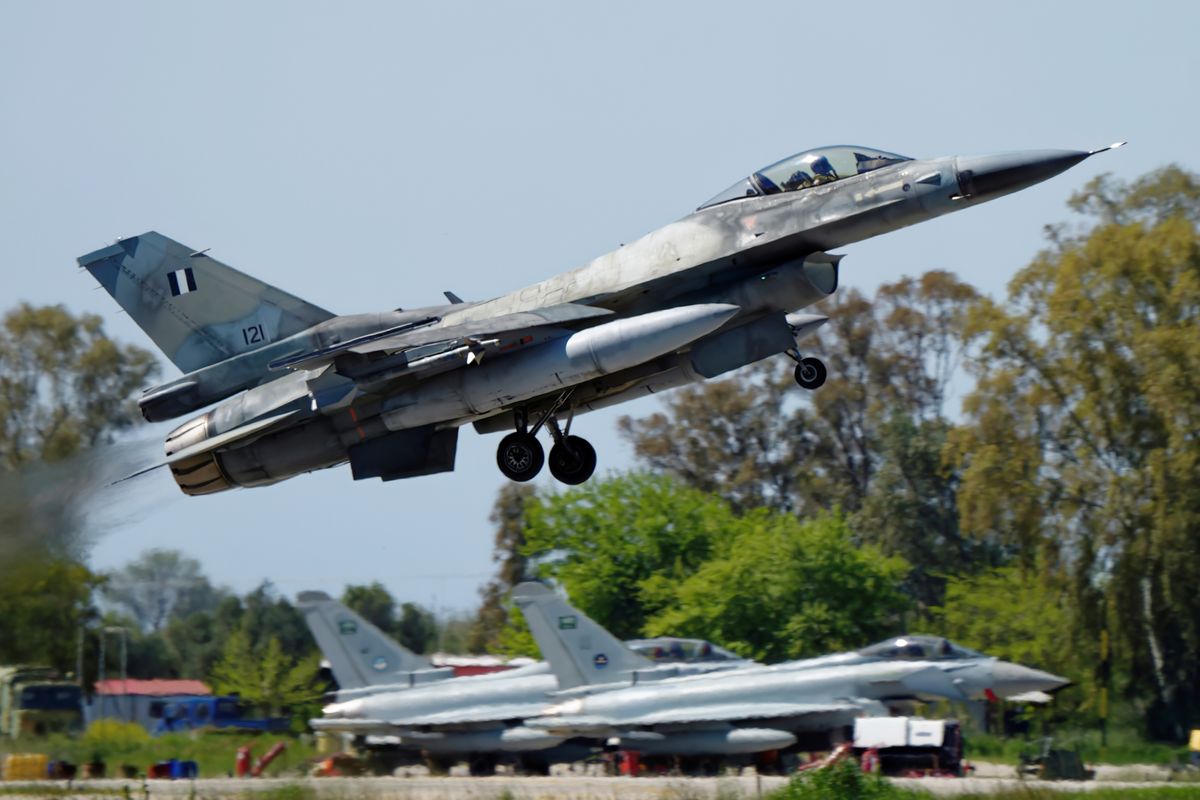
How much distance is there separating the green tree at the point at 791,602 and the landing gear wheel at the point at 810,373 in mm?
20876

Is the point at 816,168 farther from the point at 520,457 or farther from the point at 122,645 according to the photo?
the point at 122,645

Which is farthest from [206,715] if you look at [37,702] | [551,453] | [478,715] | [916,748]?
[551,453]

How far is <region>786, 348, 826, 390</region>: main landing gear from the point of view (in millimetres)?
17125

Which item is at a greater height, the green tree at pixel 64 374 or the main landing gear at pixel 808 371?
the green tree at pixel 64 374

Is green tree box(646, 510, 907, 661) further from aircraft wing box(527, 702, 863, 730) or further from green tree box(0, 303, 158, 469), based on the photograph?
green tree box(0, 303, 158, 469)

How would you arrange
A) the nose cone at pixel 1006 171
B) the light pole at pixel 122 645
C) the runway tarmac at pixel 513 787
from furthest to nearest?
the light pole at pixel 122 645 → the runway tarmac at pixel 513 787 → the nose cone at pixel 1006 171

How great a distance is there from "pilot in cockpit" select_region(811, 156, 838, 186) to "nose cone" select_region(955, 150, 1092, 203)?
1329 millimetres

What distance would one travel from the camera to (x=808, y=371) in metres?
17.2

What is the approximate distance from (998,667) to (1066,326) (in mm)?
12978

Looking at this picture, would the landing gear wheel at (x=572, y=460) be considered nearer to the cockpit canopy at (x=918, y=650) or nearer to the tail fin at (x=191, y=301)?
the tail fin at (x=191, y=301)

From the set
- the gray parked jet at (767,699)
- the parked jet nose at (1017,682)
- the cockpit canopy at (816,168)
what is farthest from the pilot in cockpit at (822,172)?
the parked jet nose at (1017,682)

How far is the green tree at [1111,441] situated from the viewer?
36375mm

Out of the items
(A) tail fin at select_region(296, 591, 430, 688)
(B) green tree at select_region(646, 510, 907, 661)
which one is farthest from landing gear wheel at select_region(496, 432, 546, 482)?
(B) green tree at select_region(646, 510, 907, 661)

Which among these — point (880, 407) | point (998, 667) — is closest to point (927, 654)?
point (998, 667)
